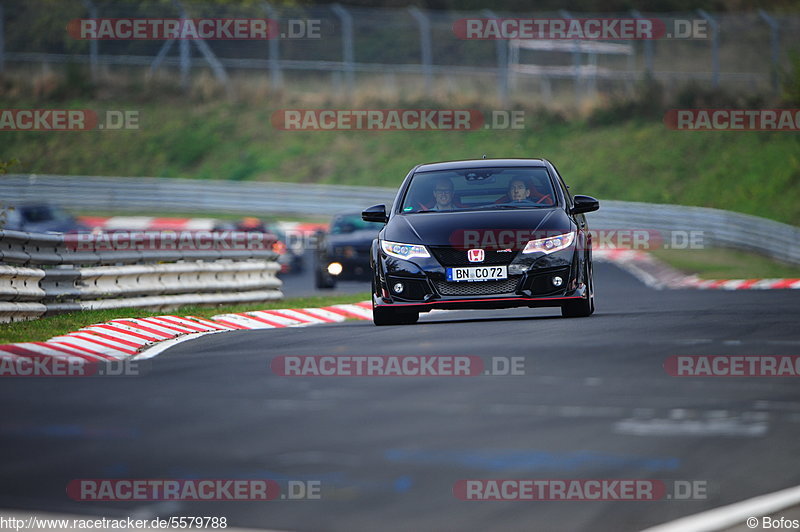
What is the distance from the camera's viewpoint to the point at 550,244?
13.1 metres

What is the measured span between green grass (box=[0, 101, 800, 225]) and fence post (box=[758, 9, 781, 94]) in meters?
1.75

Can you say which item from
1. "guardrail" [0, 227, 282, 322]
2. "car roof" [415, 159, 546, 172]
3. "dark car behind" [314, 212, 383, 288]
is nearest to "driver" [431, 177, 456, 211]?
"car roof" [415, 159, 546, 172]

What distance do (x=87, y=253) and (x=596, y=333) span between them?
618 cm

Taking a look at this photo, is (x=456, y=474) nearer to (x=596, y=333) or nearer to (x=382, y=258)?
(x=596, y=333)

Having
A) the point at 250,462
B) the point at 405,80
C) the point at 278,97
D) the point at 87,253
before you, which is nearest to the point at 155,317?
the point at 87,253

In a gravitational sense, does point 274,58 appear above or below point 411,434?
above

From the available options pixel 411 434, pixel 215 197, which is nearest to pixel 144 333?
pixel 411 434

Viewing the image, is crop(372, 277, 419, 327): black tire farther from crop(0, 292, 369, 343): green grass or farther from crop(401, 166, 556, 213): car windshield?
crop(0, 292, 369, 343): green grass

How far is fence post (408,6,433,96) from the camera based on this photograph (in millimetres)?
42969

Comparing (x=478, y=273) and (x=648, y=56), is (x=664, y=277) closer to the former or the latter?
(x=648, y=56)

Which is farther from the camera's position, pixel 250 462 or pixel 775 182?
pixel 775 182

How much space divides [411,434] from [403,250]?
6242 millimetres

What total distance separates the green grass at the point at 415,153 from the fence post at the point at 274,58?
1312 millimetres

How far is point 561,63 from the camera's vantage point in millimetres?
48719
